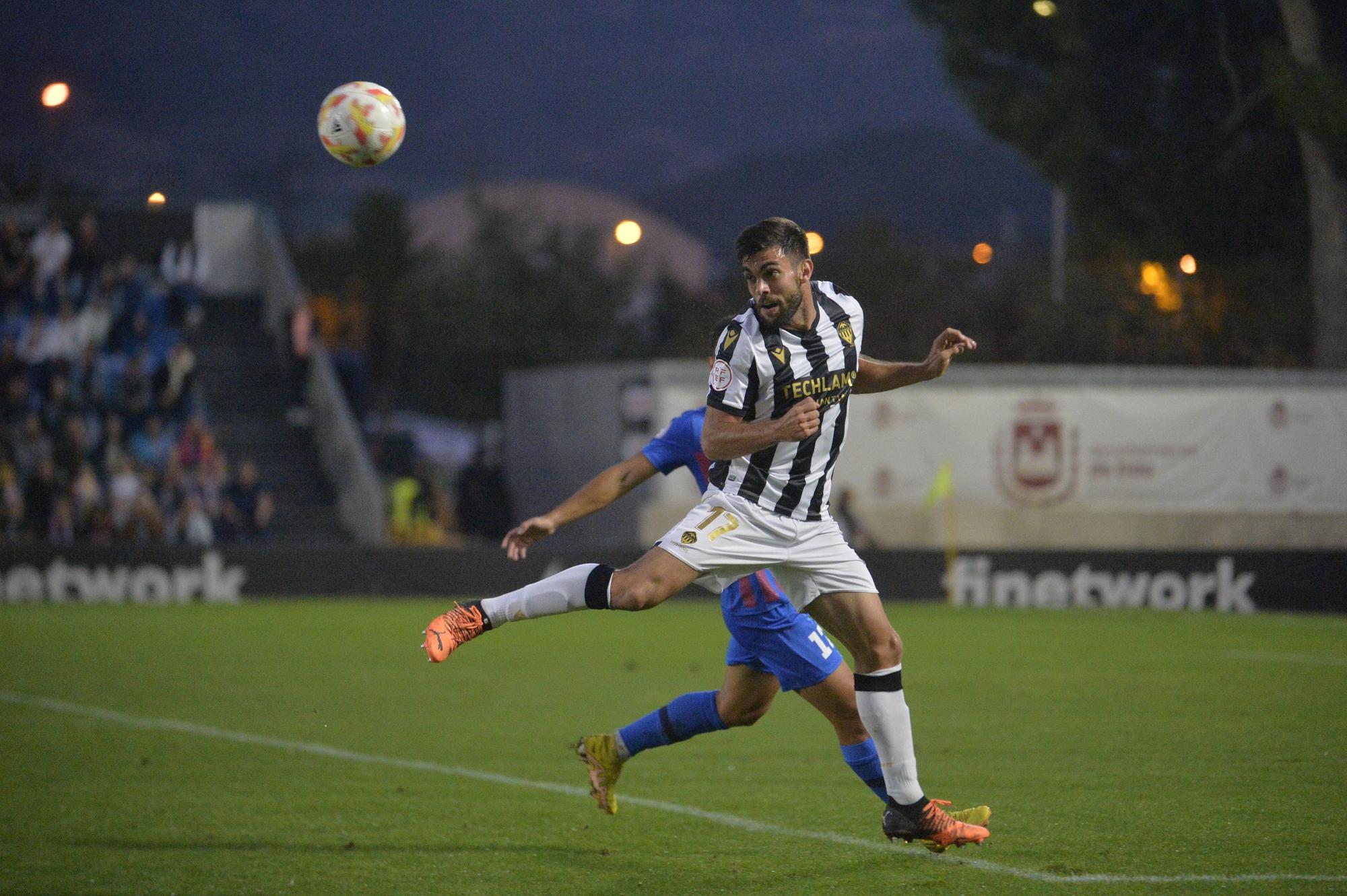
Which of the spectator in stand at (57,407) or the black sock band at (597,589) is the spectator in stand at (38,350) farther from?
the black sock band at (597,589)

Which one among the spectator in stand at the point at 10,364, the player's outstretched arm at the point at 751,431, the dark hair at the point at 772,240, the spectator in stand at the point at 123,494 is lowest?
the spectator in stand at the point at 123,494

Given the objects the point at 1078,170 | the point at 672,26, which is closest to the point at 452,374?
the point at 1078,170

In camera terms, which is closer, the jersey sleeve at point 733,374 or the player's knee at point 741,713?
the jersey sleeve at point 733,374

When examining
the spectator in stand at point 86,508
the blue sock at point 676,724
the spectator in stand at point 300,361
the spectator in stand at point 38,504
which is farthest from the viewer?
the spectator in stand at point 300,361

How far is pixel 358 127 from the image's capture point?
7.30 meters

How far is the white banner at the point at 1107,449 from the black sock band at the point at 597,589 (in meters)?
17.3

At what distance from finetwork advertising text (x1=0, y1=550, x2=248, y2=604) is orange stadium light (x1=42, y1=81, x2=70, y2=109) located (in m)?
10.8

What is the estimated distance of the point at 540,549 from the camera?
66.9 ft

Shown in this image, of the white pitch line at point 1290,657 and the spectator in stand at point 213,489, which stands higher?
the spectator in stand at point 213,489

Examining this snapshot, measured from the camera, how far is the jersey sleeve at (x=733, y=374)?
19.1 ft

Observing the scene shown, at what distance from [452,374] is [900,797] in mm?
47042

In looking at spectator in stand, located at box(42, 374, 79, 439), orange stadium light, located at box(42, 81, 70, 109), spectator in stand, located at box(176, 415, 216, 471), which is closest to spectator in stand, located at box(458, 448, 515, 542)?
spectator in stand, located at box(176, 415, 216, 471)

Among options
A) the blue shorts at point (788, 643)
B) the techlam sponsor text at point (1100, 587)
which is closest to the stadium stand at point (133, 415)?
the techlam sponsor text at point (1100, 587)

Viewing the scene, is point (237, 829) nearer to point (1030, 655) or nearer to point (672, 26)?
point (1030, 655)
